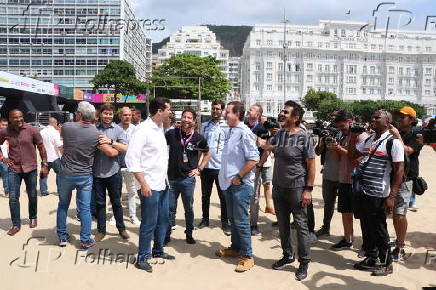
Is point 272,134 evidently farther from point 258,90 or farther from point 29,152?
point 258,90

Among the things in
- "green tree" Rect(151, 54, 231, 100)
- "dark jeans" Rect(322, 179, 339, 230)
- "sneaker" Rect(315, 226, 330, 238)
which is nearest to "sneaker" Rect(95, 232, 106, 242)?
"sneaker" Rect(315, 226, 330, 238)

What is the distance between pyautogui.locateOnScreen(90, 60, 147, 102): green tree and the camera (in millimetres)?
47438

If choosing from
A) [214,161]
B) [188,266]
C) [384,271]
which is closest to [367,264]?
[384,271]

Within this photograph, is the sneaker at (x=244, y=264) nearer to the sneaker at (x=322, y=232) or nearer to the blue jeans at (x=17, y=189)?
the sneaker at (x=322, y=232)

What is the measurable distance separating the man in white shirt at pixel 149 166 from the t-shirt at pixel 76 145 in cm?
87

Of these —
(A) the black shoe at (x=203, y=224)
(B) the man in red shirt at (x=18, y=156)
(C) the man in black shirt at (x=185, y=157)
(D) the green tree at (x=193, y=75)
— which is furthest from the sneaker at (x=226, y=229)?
(D) the green tree at (x=193, y=75)

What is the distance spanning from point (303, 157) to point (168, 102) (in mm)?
1583

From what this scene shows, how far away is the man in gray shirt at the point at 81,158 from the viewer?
14.0 feet

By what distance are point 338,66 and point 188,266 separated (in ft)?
313

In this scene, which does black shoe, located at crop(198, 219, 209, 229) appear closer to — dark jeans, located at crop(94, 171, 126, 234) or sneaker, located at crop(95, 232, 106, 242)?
dark jeans, located at crop(94, 171, 126, 234)

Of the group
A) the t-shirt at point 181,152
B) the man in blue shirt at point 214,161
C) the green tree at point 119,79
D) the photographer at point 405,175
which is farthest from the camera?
the green tree at point 119,79

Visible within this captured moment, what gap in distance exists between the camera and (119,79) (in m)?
47.5

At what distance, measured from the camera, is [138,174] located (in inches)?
145

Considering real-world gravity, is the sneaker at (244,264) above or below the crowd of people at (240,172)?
below
